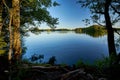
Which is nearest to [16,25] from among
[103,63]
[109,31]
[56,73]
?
[56,73]

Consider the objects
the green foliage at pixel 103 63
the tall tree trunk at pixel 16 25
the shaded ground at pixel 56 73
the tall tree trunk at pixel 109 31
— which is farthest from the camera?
Result: the tall tree trunk at pixel 109 31

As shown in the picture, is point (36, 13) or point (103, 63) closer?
point (103, 63)

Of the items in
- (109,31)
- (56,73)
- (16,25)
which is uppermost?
(16,25)

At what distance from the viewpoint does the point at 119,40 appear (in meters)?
20.5

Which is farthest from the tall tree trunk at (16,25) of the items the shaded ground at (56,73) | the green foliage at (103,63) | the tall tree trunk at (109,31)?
the tall tree trunk at (109,31)

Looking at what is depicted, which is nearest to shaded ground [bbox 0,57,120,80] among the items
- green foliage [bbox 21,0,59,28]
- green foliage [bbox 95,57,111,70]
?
green foliage [bbox 95,57,111,70]

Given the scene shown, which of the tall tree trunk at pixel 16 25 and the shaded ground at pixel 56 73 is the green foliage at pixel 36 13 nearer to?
the tall tree trunk at pixel 16 25

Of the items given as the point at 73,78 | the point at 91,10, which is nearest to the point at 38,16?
the point at 91,10

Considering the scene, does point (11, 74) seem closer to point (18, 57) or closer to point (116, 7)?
point (18, 57)

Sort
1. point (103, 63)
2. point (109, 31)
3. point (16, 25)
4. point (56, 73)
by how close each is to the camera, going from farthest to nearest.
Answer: point (109, 31), point (16, 25), point (103, 63), point (56, 73)

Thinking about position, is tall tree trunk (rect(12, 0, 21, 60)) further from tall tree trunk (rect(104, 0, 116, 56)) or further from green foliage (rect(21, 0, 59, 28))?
tall tree trunk (rect(104, 0, 116, 56))

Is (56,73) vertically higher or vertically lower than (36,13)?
lower

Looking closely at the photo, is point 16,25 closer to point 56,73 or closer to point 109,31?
point 56,73

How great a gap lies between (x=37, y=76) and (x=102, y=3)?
425 inches
